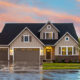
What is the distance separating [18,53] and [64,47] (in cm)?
927

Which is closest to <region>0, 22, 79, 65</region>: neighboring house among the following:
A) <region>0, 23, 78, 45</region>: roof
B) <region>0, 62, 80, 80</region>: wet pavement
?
<region>0, 23, 78, 45</region>: roof

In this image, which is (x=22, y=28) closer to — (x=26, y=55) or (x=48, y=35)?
(x=48, y=35)

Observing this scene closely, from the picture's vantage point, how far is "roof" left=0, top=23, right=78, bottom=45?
6416 cm

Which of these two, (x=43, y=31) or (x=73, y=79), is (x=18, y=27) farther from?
(x=73, y=79)

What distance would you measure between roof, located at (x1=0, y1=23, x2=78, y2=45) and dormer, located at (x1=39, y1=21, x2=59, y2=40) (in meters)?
1.10

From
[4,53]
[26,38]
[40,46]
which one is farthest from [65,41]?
[4,53]

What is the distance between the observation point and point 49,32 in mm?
63969

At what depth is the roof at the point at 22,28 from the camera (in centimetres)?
6416

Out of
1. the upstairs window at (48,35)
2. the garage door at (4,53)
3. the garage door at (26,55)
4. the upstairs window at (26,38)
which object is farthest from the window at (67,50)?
the garage door at (4,53)

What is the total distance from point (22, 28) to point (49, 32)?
717 cm

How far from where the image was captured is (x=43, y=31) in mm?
64125

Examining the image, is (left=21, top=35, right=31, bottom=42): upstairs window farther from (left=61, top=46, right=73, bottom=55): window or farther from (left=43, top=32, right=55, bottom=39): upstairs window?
(left=61, top=46, right=73, bottom=55): window

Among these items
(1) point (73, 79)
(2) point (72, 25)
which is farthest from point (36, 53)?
(1) point (73, 79)

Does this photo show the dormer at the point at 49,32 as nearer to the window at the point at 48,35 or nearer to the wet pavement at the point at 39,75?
the window at the point at 48,35
